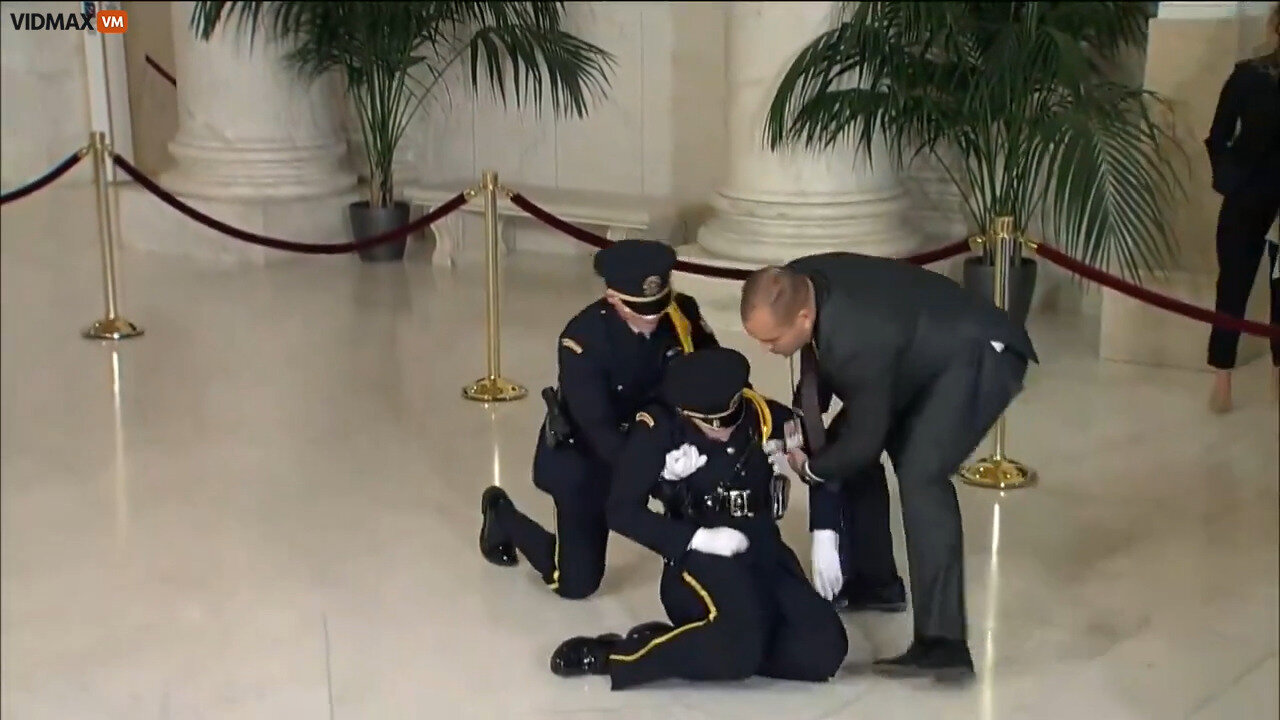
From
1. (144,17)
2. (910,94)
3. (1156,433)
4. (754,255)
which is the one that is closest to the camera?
(1156,433)

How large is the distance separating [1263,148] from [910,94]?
1724 mm

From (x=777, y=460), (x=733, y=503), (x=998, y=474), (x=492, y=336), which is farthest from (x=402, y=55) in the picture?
(x=733, y=503)

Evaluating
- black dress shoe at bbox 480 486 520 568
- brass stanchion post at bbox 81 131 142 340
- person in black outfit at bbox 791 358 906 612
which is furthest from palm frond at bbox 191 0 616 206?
person in black outfit at bbox 791 358 906 612

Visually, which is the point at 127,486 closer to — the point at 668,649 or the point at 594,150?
the point at 668,649

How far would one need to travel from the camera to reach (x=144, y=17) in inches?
577

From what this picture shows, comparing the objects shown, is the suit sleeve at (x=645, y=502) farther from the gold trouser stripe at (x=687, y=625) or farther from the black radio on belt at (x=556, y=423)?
the black radio on belt at (x=556, y=423)

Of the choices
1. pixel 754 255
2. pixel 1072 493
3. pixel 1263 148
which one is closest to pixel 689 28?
pixel 754 255

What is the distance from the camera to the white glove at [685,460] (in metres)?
3.95

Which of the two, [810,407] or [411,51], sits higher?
[411,51]

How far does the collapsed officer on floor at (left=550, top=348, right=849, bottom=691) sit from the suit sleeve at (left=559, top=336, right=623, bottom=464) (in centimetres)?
29

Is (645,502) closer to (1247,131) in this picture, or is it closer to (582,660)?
(582,660)

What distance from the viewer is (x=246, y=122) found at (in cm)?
1096

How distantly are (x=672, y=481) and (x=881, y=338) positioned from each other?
660 mm

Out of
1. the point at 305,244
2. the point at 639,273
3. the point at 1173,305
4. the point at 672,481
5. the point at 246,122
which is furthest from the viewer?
the point at 246,122
